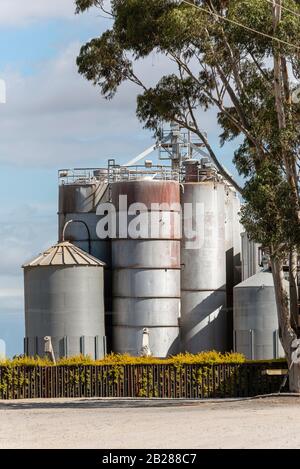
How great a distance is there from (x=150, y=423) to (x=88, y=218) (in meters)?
31.8

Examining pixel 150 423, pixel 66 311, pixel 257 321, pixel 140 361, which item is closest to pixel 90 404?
pixel 140 361

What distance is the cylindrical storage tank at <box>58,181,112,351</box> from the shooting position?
5853 cm

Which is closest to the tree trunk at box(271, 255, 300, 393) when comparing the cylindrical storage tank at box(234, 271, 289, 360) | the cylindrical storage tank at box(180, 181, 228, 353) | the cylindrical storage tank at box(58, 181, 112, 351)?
the cylindrical storage tank at box(234, 271, 289, 360)

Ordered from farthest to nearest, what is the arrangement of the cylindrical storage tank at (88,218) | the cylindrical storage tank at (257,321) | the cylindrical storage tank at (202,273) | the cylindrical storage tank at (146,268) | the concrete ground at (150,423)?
the cylindrical storage tank at (88,218), the cylindrical storage tank at (202,273), the cylindrical storage tank at (146,268), the cylindrical storage tank at (257,321), the concrete ground at (150,423)

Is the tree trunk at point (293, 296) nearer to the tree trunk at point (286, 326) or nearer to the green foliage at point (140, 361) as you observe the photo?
the tree trunk at point (286, 326)

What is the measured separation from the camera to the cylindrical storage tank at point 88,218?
192 feet

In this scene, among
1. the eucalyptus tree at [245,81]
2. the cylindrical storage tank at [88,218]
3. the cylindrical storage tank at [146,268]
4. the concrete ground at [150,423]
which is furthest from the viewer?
the cylindrical storage tank at [88,218]

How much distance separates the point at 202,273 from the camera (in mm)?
58906

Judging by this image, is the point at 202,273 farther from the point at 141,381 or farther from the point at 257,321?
the point at 141,381

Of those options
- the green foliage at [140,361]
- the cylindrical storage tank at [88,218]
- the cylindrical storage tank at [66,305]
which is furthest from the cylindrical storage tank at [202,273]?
the green foliage at [140,361]

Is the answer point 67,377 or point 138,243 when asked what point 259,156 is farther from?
point 138,243

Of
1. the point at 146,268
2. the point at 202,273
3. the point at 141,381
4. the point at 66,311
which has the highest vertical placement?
the point at 146,268

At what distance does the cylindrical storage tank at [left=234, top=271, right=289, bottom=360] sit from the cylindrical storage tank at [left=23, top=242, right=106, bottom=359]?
6335 millimetres

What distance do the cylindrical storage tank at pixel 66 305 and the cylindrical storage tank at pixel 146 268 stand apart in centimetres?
165
